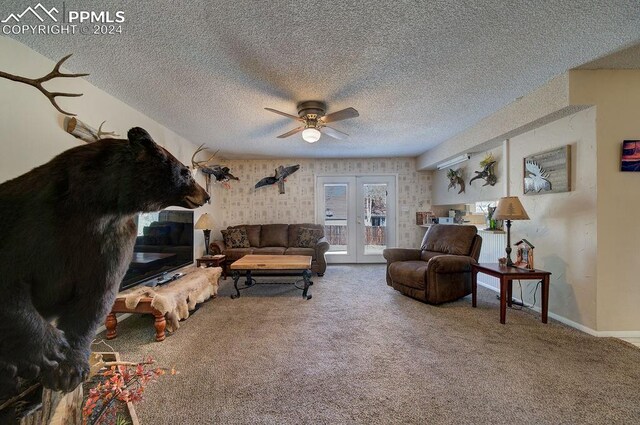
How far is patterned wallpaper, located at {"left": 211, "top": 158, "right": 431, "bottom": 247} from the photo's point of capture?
5.46 metres

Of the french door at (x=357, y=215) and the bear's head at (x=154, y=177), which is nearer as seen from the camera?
the bear's head at (x=154, y=177)

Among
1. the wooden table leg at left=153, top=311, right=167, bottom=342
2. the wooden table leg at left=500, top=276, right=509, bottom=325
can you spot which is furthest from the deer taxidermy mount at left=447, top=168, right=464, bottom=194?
the wooden table leg at left=153, top=311, right=167, bottom=342

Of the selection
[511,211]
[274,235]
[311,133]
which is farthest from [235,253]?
[511,211]

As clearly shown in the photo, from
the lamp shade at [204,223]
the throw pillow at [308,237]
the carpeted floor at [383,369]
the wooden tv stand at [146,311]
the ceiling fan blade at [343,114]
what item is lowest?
the carpeted floor at [383,369]

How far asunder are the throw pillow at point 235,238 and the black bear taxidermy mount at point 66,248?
4336 millimetres

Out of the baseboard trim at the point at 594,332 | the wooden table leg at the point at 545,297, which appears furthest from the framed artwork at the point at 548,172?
the baseboard trim at the point at 594,332

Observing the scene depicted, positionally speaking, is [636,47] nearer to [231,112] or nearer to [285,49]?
[285,49]

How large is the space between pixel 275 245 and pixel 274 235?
0.22m

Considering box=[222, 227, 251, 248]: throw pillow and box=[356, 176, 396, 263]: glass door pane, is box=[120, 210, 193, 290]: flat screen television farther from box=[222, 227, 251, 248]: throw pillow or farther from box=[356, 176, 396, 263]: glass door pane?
box=[356, 176, 396, 263]: glass door pane

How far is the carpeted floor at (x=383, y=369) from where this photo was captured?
1420 mm

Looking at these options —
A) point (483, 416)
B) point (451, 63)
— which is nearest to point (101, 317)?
point (483, 416)

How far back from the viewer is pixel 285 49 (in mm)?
1817

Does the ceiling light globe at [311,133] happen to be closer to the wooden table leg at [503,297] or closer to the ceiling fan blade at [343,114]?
the ceiling fan blade at [343,114]

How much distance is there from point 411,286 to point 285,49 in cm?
282
